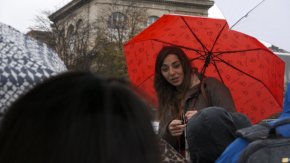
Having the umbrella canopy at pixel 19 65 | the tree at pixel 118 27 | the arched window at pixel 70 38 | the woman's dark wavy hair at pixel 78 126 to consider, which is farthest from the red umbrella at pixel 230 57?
the tree at pixel 118 27

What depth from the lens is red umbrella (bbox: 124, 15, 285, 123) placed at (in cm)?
465

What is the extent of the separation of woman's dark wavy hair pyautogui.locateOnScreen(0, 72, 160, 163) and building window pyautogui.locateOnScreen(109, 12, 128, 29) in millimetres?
36008

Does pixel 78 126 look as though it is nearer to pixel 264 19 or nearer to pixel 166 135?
pixel 166 135

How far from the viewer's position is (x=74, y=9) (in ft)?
160

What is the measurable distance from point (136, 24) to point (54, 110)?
36.6 meters

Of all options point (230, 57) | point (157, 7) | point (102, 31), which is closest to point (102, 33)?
point (102, 31)

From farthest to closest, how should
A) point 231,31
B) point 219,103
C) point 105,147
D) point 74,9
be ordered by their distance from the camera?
point 74,9 < point 231,31 < point 219,103 < point 105,147

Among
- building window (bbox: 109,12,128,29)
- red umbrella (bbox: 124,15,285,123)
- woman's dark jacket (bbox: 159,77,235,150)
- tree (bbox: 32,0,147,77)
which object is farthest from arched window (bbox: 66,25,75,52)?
woman's dark jacket (bbox: 159,77,235,150)

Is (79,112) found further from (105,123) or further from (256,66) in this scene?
(256,66)

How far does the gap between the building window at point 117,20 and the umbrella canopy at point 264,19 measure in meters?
32.7

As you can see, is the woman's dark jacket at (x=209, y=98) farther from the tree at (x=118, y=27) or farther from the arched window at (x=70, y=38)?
the tree at (x=118, y=27)

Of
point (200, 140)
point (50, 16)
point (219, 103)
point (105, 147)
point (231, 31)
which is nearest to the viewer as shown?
point (105, 147)

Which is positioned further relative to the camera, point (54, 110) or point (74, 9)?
point (74, 9)

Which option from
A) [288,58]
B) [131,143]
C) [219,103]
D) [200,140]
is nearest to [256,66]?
[288,58]
